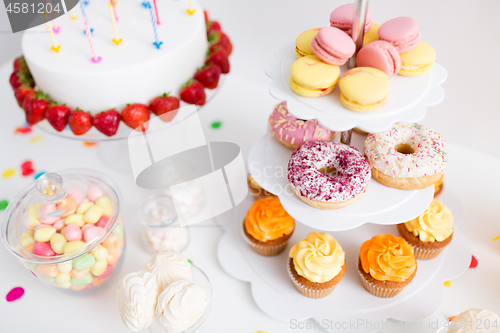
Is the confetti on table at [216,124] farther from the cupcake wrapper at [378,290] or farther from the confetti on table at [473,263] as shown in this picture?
the confetti on table at [473,263]

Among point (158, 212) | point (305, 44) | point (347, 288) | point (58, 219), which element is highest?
point (305, 44)

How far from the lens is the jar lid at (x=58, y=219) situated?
1438 millimetres

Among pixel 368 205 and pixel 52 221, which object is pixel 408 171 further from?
pixel 52 221

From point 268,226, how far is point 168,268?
1.37ft

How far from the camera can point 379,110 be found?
44.9 inches

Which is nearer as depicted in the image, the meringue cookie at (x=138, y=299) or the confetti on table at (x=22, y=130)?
the meringue cookie at (x=138, y=299)

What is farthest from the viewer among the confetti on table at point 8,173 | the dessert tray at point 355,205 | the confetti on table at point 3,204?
the confetti on table at point 8,173

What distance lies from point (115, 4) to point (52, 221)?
0.91m

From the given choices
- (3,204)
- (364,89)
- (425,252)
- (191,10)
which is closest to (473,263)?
(425,252)

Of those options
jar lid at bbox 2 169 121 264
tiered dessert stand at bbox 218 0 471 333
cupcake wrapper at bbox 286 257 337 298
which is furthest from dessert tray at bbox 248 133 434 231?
jar lid at bbox 2 169 121 264

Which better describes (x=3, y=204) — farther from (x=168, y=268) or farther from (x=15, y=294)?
(x=168, y=268)

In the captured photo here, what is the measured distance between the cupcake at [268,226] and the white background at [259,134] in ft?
0.61

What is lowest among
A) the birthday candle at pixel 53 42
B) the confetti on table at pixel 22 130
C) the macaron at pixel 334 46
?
the confetti on table at pixel 22 130

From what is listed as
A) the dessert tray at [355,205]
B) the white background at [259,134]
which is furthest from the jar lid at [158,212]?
the dessert tray at [355,205]
